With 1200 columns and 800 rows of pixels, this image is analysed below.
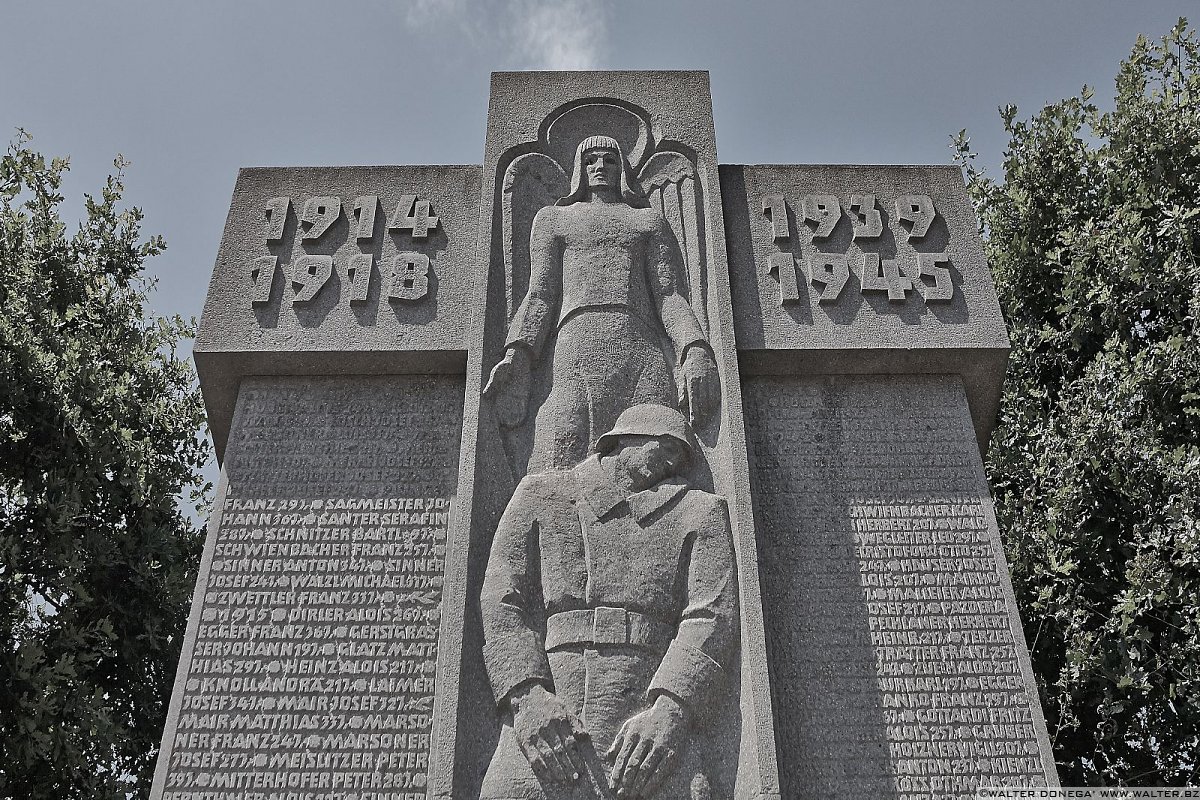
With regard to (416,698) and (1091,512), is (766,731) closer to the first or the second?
(416,698)

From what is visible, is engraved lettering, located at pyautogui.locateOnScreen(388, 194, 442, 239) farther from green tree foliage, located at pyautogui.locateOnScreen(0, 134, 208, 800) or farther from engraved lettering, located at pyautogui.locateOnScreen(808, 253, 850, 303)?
green tree foliage, located at pyautogui.locateOnScreen(0, 134, 208, 800)

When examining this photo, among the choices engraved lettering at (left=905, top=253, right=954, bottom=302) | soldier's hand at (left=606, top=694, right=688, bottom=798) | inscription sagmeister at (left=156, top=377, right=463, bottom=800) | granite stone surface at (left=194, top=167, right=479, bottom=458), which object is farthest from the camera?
engraved lettering at (left=905, top=253, right=954, bottom=302)

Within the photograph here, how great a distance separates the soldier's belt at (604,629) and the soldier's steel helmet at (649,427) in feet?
3.02

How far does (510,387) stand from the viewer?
5629 millimetres

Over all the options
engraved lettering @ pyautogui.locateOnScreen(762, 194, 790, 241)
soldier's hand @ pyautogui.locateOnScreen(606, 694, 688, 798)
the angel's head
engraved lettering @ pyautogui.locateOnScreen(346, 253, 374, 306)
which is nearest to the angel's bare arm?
the angel's head

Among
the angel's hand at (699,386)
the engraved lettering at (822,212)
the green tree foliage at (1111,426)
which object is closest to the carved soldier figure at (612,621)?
the angel's hand at (699,386)

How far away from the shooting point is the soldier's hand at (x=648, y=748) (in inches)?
172

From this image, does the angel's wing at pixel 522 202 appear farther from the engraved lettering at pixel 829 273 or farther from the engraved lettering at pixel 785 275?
the engraved lettering at pixel 829 273

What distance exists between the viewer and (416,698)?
5031 millimetres

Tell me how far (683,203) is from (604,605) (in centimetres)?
280

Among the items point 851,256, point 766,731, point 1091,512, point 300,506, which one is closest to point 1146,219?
point 1091,512

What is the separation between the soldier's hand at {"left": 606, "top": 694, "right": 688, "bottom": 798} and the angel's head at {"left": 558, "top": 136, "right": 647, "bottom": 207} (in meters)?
3.22

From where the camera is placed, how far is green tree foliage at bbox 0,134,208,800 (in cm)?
904

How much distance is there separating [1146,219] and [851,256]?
5374 mm
